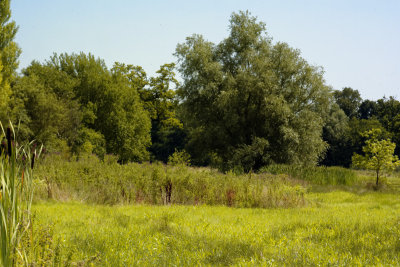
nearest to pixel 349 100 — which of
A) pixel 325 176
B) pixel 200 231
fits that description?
pixel 325 176

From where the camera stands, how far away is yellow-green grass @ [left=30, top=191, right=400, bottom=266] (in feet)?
15.0

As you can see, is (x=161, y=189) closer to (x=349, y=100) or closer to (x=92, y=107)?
(x=92, y=107)

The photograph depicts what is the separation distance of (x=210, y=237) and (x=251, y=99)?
20.0 meters

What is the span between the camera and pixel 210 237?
5.86m

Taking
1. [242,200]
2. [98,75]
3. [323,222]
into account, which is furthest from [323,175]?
[98,75]

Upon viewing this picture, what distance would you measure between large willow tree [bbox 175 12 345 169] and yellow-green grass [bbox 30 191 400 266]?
16032 mm

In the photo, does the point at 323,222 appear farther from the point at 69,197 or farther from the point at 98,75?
the point at 98,75

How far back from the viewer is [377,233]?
6.01 meters

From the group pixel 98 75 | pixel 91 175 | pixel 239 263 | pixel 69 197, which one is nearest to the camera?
pixel 239 263

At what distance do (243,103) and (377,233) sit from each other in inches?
775

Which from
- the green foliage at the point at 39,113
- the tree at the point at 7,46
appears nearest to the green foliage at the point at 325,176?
the green foliage at the point at 39,113

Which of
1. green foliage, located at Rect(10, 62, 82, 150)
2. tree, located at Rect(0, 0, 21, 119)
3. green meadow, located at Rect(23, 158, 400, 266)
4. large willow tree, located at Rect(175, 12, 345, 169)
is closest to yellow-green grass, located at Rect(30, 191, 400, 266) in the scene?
green meadow, located at Rect(23, 158, 400, 266)

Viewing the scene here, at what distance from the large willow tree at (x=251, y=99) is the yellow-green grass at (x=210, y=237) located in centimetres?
1603

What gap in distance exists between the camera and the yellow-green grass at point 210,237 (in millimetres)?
4570
